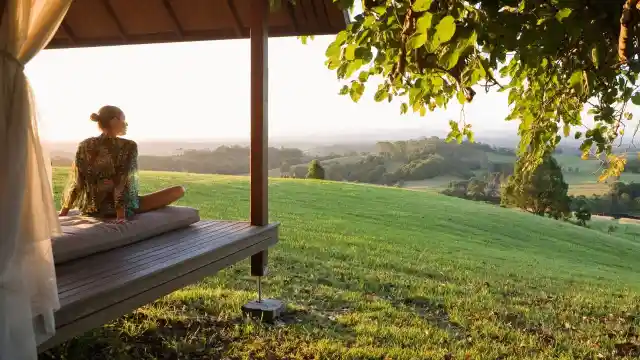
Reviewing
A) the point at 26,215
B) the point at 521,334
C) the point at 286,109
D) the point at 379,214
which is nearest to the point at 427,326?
the point at 521,334

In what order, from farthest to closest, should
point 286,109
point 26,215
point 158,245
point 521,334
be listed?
1. point 286,109
2. point 521,334
3. point 158,245
4. point 26,215

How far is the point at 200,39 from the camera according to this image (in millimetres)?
4688

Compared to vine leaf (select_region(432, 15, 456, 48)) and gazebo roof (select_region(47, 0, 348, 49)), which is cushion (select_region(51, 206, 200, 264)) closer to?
gazebo roof (select_region(47, 0, 348, 49))

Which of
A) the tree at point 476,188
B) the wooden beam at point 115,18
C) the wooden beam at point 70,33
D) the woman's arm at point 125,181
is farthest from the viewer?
the tree at point 476,188

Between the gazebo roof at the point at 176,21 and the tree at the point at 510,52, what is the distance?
862 mm

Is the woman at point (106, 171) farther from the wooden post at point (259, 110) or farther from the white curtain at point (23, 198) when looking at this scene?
the white curtain at point (23, 198)

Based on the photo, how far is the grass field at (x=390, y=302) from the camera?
418 cm

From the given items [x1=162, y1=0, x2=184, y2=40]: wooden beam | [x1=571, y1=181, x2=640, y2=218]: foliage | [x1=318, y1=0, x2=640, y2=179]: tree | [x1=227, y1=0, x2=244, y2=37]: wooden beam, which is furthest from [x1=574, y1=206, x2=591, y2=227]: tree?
[x1=162, y1=0, x2=184, y2=40]: wooden beam

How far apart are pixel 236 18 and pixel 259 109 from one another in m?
0.74

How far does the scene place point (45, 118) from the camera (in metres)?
2.24

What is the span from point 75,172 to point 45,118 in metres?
1.76

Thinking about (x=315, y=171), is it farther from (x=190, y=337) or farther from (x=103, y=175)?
(x=103, y=175)

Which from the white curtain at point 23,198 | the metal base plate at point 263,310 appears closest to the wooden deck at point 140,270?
the white curtain at point 23,198

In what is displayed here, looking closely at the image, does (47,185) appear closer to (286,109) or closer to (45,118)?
(45,118)
